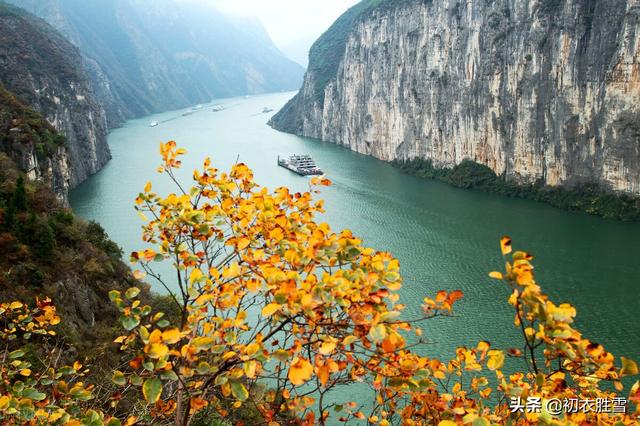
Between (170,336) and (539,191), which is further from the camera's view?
(539,191)

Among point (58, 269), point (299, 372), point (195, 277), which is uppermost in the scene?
point (195, 277)

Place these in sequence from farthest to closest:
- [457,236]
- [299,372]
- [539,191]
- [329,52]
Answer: [329,52]
[539,191]
[457,236]
[299,372]

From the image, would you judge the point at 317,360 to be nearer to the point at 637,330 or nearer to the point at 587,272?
the point at 637,330

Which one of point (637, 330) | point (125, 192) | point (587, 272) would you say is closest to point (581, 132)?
point (587, 272)

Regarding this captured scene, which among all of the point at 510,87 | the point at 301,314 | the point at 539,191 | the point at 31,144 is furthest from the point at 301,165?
the point at 301,314

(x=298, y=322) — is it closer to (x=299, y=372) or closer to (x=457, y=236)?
(x=299, y=372)

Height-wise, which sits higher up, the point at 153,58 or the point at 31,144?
the point at 153,58
